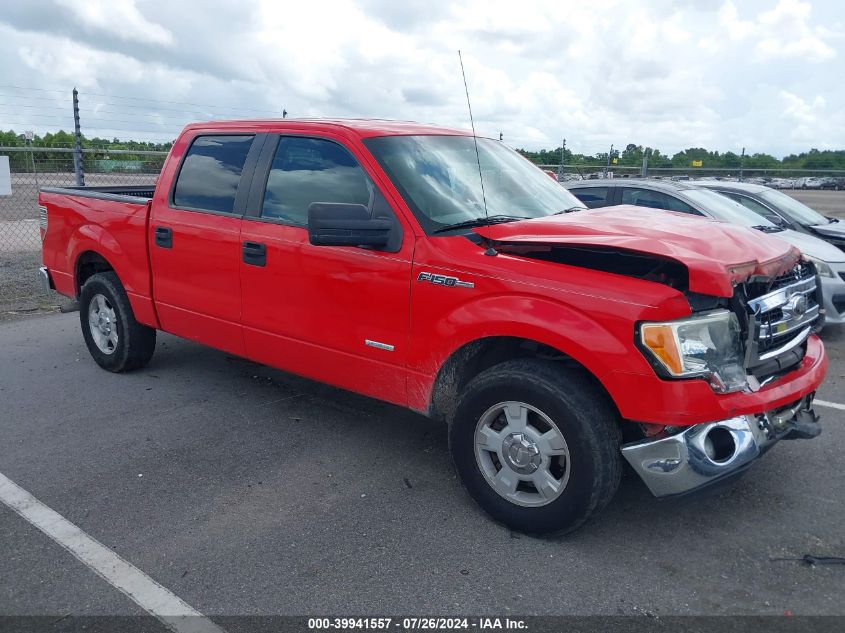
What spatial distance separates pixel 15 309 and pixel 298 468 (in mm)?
5534

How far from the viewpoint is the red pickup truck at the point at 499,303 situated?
122 inches

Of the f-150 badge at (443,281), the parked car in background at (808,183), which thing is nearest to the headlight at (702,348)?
the f-150 badge at (443,281)

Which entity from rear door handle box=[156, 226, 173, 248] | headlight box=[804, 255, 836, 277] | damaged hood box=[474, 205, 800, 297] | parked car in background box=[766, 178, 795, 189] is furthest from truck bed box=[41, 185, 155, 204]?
parked car in background box=[766, 178, 795, 189]

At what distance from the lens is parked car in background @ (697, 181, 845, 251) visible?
28.0 ft

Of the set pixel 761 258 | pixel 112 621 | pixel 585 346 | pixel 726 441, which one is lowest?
pixel 112 621

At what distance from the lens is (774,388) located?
3.33 m

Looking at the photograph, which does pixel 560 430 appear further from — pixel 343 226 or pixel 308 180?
pixel 308 180

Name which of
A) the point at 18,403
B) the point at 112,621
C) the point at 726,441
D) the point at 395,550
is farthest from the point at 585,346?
the point at 18,403

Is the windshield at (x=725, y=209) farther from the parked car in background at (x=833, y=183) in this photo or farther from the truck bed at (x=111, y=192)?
the parked car in background at (x=833, y=183)

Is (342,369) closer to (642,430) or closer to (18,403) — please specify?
(642,430)

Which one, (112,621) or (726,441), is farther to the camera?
(726,441)

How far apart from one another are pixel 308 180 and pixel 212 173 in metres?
0.95

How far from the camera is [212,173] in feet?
16.0

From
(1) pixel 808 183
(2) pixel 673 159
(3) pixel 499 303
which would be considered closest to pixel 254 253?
(3) pixel 499 303
